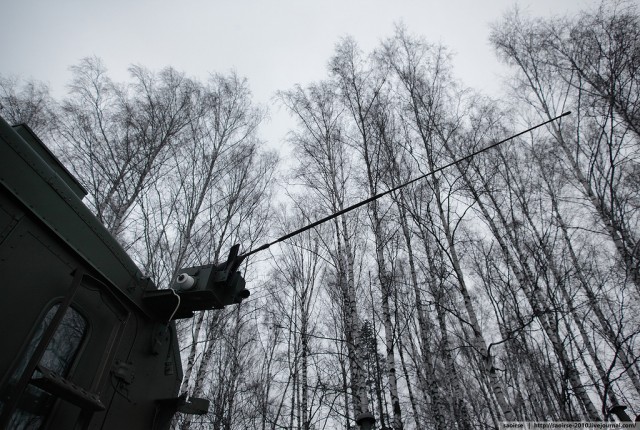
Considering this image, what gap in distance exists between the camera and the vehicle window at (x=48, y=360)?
2.13 m

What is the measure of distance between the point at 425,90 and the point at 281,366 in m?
10.8

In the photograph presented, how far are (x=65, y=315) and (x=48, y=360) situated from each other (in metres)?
0.31

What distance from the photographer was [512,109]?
38.2 feet

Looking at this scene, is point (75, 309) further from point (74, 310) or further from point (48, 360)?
point (48, 360)

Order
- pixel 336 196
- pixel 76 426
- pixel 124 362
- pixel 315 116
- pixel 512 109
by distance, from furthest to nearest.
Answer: pixel 512 109 < pixel 315 116 < pixel 336 196 < pixel 124 362 < pixel 76 426

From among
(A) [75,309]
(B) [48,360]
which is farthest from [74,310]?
(B) [48,360]

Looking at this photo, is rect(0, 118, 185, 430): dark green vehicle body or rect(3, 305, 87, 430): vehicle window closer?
rect(0, 118, 185, 430): dark green vehicle body

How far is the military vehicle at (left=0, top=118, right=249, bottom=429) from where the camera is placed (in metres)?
2.04

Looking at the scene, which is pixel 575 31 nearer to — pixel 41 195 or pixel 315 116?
pixel 315 116

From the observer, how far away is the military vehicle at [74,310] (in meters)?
2.04

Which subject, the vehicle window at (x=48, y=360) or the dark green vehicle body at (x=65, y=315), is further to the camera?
the vehicle window at (x=48, y=360)

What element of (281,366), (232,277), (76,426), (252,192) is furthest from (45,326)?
(281,366)

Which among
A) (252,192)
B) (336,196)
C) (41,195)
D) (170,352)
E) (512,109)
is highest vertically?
(512,109)

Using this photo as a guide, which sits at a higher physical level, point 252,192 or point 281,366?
point 252,192
